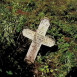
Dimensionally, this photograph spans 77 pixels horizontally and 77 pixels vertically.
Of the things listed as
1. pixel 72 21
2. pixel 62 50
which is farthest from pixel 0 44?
pixel 72 21

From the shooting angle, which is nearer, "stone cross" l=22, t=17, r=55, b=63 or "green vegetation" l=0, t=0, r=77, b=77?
"green vegetation" l=0, t=0, r=77, b=77

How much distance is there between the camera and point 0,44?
4.43 m

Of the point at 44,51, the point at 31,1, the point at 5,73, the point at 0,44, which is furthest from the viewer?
the point at 31,1

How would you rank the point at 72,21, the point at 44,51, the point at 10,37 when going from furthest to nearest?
the point at 72,21, the point at 44,51, the point at 10,37

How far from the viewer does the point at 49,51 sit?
581cm

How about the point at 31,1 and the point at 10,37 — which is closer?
the point at 10,37

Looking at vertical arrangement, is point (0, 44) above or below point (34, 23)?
above

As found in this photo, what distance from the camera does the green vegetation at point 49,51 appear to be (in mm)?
4363

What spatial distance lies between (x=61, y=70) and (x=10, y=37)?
1.62m

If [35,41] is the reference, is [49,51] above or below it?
below

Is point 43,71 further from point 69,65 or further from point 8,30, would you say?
point 8,30

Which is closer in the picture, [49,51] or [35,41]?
[35,41]

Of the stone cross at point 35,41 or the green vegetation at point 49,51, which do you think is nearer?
the green vegetation at point 49,51

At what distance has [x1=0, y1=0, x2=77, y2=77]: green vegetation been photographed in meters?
4.36
